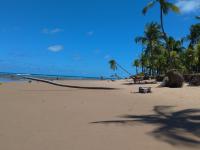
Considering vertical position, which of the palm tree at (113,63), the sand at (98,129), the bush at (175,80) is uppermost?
the palm tree at (113,63)

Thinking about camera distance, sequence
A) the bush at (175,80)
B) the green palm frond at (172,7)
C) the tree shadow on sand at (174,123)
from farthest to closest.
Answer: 1. the green palm frond at (172,7)
2. the bush at (175,80)
3. the tree shadow on sand at (174,123)

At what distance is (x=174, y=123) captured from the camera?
8969 millimetres

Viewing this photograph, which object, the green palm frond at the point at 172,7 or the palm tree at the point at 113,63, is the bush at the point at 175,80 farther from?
the palm tree at the point at 113,63

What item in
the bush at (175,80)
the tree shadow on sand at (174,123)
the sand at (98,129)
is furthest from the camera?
the bush at (175,80)

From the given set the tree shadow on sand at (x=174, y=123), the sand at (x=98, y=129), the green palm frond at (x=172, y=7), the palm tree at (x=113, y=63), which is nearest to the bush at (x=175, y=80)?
the tree shadow on sand at (x=174, y=123)

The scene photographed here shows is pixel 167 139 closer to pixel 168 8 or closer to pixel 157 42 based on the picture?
pixel 168 8

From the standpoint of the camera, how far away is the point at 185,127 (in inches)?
332

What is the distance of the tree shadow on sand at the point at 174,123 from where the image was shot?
703cm

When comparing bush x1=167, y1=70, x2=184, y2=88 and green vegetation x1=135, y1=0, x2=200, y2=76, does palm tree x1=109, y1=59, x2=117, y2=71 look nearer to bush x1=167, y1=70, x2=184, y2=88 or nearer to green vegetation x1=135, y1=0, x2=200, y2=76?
green vegetation x1=135, y1=0, x2=200, y2=76

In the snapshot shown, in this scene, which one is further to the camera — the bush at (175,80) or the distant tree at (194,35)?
the distant tree at (194,35)

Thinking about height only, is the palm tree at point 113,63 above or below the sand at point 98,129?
above

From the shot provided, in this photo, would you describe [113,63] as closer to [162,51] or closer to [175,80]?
[162,51]

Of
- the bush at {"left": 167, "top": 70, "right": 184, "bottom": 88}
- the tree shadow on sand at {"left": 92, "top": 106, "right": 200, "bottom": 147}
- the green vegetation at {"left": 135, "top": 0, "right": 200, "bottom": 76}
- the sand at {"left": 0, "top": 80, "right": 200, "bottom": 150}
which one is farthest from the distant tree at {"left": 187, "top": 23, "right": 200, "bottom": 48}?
the sand at {"left": 0, "top": 80, "right": 200, "bottom": 150}

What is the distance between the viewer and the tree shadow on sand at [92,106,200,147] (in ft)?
23.1
